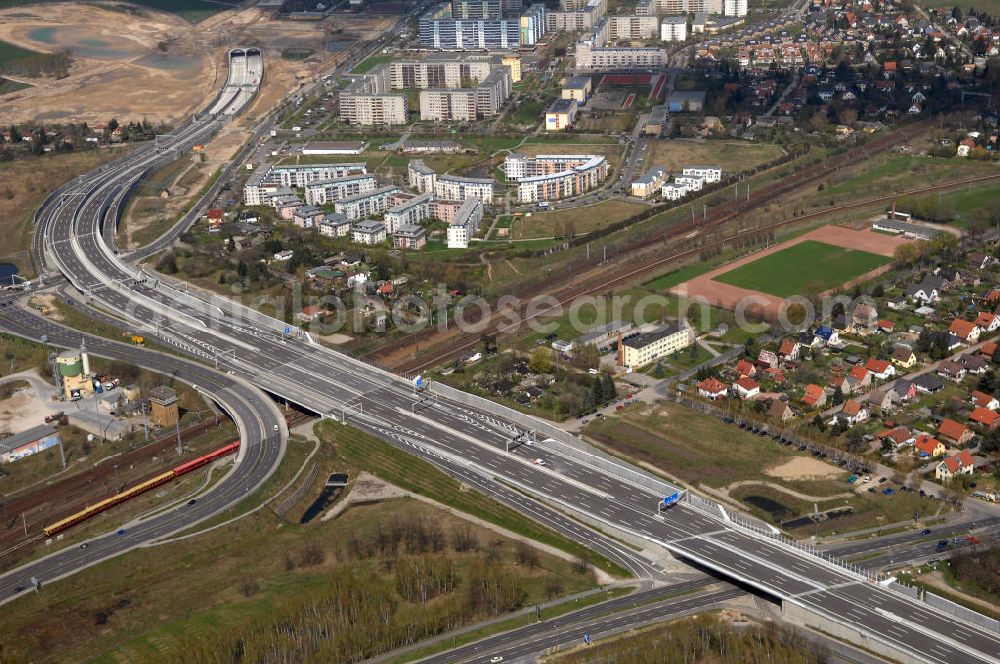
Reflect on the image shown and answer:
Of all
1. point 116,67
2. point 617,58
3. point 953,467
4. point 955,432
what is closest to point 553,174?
point 617,58

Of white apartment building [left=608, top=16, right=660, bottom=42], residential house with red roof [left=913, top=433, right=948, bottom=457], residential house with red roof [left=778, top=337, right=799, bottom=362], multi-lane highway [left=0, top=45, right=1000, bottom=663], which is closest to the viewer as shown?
multi-lane highway [left=0, top=45, right=1000, bottom=663]

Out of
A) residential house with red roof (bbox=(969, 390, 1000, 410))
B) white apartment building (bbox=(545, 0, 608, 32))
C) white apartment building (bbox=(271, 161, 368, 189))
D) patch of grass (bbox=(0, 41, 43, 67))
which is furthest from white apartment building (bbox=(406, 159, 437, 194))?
patch of grass (bbox=(0, 41, 43, 67))

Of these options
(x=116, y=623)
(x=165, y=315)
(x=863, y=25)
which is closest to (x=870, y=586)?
(x=116, y=623)

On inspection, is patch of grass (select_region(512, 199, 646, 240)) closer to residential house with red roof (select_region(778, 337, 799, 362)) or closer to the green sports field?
the green sports field

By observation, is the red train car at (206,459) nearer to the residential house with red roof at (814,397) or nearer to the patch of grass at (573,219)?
the residential house with red roof at (814,397)

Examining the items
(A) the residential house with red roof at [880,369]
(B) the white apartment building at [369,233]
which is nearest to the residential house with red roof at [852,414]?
(A) the residential house with red roof at [880,369]

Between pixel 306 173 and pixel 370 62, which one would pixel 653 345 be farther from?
pixel 370 62
